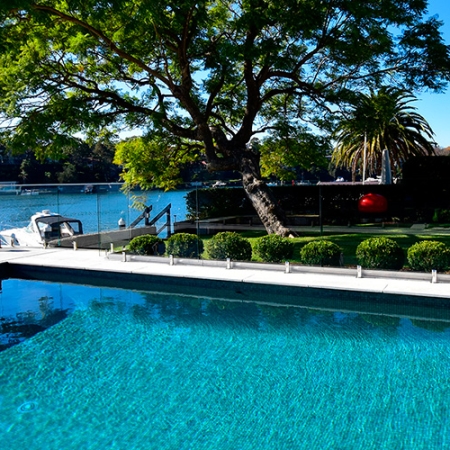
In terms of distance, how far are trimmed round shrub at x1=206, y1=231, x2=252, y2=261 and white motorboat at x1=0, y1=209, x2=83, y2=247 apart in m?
7.59

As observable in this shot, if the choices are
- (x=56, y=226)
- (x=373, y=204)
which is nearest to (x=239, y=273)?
(x=373, y=204)

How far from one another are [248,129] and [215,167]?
7.18ft

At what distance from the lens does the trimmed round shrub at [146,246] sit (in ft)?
50.3

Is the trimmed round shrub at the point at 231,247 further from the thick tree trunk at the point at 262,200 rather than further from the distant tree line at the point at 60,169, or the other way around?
the distant tree line at the point at 60,169

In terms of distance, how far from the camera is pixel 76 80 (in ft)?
63.5

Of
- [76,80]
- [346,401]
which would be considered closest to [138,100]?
[76,80]

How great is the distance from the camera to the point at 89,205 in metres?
18.8

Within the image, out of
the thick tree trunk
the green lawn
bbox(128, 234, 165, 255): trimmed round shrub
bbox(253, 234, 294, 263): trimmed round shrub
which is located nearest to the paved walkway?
bbox(128, 234, 165, 255): trimmed round shrub

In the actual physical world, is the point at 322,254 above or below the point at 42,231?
below

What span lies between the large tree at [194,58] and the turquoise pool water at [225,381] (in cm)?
813

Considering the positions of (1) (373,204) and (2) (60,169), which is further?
(2) (60,169)

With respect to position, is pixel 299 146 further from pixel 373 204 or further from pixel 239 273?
pixel 239 273

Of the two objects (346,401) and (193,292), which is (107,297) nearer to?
(193,292)

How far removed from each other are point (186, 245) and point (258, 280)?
3.54 meters
